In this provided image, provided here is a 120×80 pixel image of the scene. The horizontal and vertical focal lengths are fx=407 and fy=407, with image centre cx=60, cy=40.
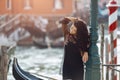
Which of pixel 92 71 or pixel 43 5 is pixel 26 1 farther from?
pixel 92 71

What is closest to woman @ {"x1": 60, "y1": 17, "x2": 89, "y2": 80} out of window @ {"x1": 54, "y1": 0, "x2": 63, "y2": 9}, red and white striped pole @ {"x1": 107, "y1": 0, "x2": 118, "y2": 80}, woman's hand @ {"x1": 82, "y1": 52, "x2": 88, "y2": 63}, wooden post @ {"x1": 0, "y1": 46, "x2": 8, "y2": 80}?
woman's hand @ {"x1": 82, "y1": 52, "x2": 88, "y2": 63}

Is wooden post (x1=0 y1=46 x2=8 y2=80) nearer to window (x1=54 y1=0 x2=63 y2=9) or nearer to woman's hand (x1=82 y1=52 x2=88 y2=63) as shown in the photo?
woman's hand (x1=82 y1=52 x2=88 y2=63)

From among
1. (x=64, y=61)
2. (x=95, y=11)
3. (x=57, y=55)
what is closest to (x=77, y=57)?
(x=64, y=61)

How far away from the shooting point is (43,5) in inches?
463

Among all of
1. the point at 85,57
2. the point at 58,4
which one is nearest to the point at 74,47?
the point at 85,57

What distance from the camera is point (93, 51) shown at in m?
2.93

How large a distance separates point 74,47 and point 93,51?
143 mm

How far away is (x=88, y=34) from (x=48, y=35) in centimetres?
912

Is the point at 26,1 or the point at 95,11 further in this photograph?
the point at 26,1

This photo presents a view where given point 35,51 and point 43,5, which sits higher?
point 43,5

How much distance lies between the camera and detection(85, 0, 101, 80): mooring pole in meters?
2.90

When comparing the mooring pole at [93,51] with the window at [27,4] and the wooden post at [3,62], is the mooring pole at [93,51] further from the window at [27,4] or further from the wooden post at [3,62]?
the window at [27,4]

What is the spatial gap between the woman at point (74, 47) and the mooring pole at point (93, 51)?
0.13ft

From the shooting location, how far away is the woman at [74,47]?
2.92 metres
